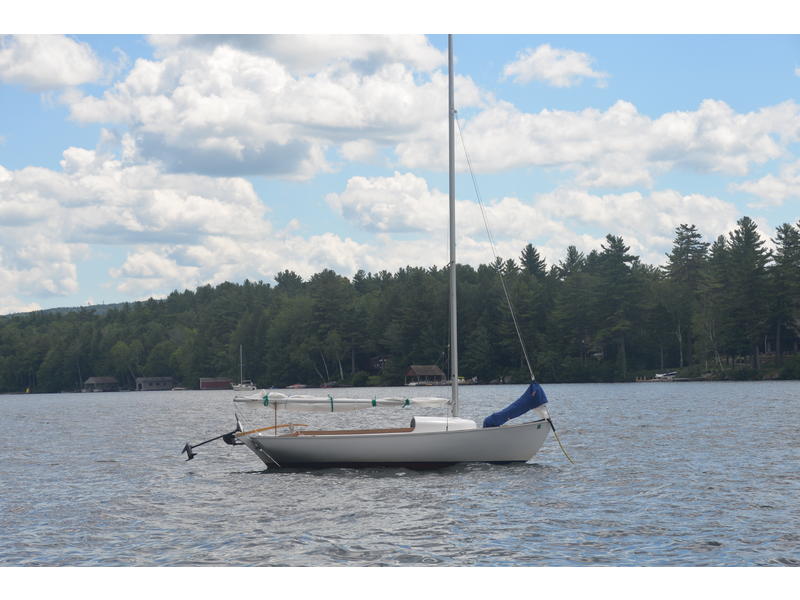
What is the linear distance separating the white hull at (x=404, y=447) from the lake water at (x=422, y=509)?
26.2 inches

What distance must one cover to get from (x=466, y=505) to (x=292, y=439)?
28.1ft

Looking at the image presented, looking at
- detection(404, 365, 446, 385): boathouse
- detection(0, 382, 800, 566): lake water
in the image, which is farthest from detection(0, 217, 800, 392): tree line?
detection(0, 382, 800, 566): lake water

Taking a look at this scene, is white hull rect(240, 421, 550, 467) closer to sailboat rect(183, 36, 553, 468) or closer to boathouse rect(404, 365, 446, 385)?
sailboat rect(183, 36, 553, 468)

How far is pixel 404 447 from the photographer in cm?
3291

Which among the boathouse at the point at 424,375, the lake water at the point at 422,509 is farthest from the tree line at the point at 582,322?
the lake water at the point at 422,509

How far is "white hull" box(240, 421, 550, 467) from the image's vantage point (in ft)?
108

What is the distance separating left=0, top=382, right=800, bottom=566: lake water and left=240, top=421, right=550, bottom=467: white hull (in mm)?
666

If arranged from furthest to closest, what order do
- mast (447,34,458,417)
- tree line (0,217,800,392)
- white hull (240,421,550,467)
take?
tree line (0,217,800,392), mast (447,34,458,417), white hull (240,421,550,467)

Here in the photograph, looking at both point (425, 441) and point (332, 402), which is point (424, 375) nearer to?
point (332, 402)

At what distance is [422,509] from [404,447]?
6.54 meters

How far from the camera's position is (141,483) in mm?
33500

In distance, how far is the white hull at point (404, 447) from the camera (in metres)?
32.8

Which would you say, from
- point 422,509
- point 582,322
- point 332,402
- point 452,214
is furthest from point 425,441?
point 582,322
